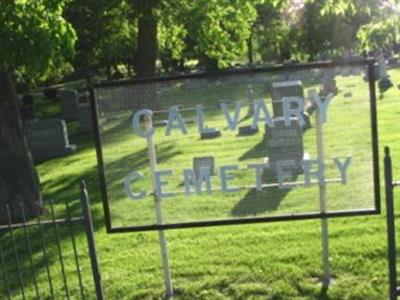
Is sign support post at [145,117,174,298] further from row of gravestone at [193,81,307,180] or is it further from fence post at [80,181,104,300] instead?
fence post at [80,181,104,300]

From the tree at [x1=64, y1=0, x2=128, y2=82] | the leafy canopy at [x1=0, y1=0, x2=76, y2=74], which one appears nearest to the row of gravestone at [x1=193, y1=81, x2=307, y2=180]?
the leafy canopy at [x1=0, y1=0, x2=76, y2=74]

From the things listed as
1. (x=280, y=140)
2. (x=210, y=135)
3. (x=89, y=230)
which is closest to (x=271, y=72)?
(x=280, y=140)

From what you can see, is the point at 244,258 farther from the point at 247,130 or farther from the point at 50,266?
the point at 50,266

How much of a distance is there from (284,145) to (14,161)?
5.63 metres

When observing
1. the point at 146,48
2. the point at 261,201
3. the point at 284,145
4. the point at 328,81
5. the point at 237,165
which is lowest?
the point at 261,201

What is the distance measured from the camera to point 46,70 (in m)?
8.45

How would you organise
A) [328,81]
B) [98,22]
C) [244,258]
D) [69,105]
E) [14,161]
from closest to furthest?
[328,81] < [244,258] < [14,161] < [98,22] < [69,105]

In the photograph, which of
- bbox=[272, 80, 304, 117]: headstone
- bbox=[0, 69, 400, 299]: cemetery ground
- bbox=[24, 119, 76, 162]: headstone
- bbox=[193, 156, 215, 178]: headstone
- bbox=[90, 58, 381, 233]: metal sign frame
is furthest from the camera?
bbox=[24, 119, 76, 162]: headstone

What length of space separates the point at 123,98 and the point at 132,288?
2.15 m

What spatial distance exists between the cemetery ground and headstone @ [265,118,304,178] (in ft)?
1.19

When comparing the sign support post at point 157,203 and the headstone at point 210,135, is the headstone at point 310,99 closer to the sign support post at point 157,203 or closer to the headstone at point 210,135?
the headstone at point 210,135

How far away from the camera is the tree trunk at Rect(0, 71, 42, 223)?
33.8 ft

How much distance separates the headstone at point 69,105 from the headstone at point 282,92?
21.6 metres

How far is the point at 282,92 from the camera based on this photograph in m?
6.16
